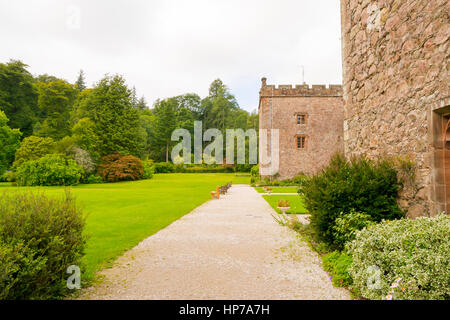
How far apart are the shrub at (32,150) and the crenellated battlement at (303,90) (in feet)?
84.6

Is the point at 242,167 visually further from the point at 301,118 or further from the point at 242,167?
the point at 301,118

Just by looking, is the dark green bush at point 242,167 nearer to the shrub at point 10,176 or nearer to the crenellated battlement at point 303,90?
the crenellated battlement at point 303,90

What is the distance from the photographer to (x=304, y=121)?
28906 mm

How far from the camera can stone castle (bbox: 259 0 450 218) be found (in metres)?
4.53

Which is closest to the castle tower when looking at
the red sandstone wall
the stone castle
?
the stone castle

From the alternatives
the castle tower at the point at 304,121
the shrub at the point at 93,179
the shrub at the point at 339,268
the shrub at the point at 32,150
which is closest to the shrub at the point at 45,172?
the shrub at the point at 32,150

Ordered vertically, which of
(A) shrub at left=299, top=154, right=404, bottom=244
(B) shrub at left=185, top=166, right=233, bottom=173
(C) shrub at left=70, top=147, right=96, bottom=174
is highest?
(C) shrub at left=70, top=147, right=96, bottom=174

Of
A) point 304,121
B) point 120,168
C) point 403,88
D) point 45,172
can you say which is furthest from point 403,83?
point 120,168

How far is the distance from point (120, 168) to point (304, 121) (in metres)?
23.6

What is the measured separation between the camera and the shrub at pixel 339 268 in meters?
4.10

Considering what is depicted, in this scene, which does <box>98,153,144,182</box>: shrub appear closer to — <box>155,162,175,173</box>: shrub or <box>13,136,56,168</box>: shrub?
<box>13,136,56,168</box>: shrub
